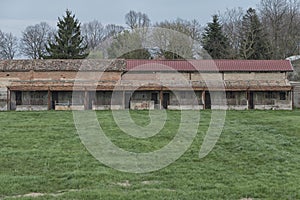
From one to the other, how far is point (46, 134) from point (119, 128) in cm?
405

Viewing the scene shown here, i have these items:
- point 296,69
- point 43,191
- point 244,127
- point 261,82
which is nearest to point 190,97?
point 261,82

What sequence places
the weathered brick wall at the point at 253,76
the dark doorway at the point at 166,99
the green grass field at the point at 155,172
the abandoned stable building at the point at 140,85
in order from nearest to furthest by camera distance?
1. the green grass field at the point at 155,172
2. the abandoned stable building at the point at 140,85
3. the dark doorway at the point at 166,99
4. the weathered brick wall at the point at 253,76

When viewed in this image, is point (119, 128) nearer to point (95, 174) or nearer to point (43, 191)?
point (95, 174)

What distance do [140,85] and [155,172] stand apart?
2483 cm

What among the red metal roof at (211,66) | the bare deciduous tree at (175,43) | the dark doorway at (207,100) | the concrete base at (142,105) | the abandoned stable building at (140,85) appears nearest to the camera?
the concrete base at (142,105)

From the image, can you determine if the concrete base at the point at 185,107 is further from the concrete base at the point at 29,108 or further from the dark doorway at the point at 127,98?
the concrete base at the point at 29,108

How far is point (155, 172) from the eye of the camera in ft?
41.7

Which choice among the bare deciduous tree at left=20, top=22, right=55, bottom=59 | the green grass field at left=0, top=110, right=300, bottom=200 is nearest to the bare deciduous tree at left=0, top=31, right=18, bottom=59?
the bare deciduous tree at left=20, top=22, right=55, bottom=59

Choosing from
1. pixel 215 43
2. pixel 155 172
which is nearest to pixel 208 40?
pixel 215 43

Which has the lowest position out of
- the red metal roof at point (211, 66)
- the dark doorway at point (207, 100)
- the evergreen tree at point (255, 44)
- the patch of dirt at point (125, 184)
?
the patch of dirt at point (125, 184)

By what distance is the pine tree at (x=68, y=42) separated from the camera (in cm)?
5528

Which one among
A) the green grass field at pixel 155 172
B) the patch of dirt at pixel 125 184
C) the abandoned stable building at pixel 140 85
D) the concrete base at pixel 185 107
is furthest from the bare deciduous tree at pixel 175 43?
the patch of dirt at pixel 125 184

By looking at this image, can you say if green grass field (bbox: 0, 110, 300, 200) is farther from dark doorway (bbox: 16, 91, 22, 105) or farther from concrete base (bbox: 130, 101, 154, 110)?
dark doorway (bbox: 16, 91, 22, 105)

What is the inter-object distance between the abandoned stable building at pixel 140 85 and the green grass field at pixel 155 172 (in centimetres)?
1482
